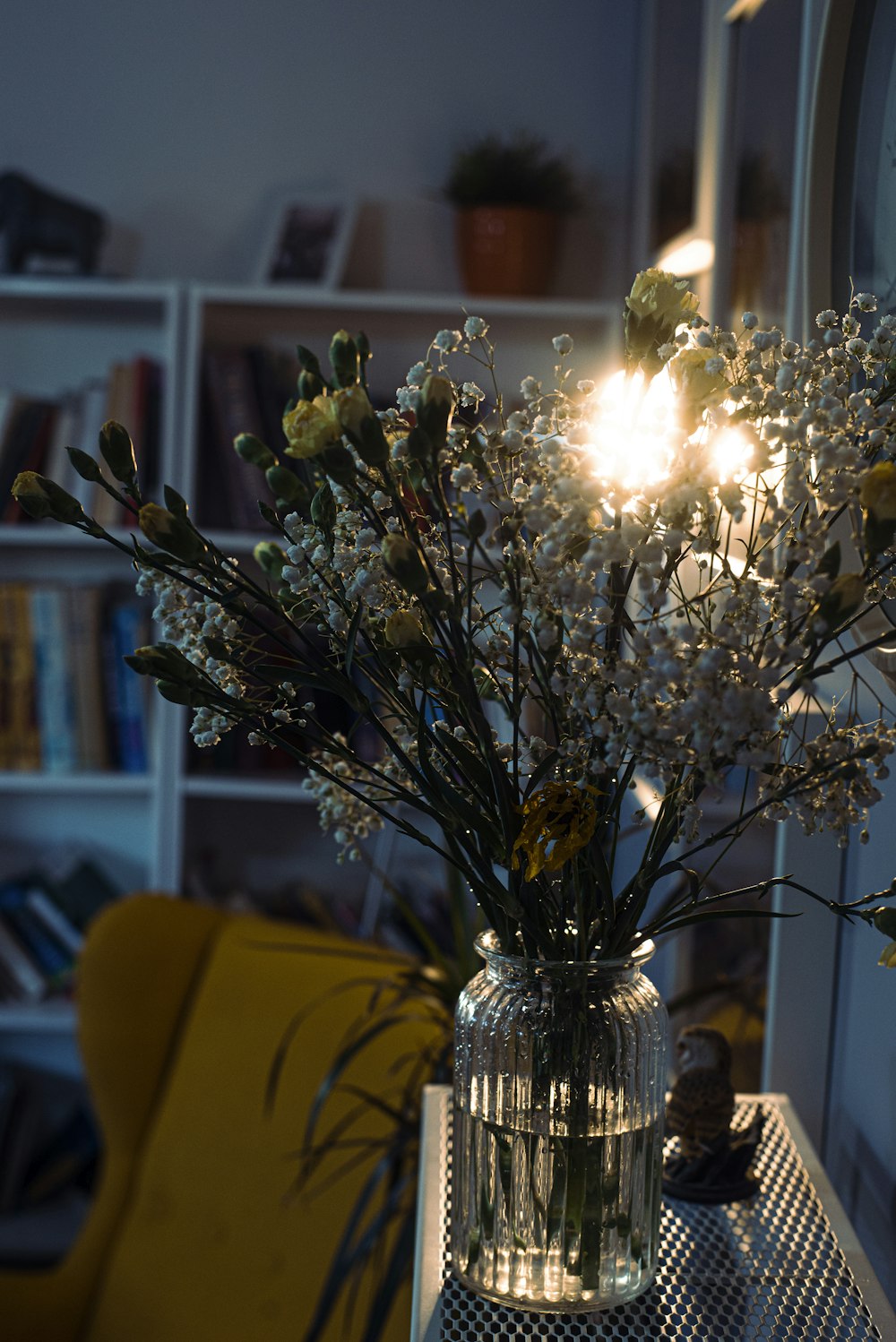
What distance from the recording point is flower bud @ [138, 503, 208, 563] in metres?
0.52

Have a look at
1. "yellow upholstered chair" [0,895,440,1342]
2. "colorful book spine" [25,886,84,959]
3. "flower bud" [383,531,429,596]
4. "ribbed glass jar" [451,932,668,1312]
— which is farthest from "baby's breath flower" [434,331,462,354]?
"colorful book spine" [25,886,84,959]

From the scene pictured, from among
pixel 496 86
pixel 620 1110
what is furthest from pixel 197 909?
pixel 496 86

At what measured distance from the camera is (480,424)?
22.3 inches

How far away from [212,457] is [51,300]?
424mm

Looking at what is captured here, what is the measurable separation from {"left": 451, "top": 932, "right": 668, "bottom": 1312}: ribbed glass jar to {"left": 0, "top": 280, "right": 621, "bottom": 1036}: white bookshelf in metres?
1.61

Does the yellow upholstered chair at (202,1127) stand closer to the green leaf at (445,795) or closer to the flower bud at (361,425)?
the green leaf at (445,795)

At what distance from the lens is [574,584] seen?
0.49m

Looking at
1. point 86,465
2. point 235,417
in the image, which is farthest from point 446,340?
point 235,417

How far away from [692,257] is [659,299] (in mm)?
1105

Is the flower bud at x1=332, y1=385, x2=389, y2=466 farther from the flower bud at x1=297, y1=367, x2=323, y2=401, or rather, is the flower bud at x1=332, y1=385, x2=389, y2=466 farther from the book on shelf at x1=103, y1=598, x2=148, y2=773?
the book on shelf at x1=103, y1=598, x2=148, y2=773

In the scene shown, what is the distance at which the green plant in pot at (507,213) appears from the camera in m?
2.29

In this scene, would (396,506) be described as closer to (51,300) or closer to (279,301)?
(279,301)

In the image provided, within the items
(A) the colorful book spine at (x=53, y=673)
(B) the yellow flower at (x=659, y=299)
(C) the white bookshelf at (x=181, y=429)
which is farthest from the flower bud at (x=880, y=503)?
(A) the colorful book spine at (x=53, y=673)

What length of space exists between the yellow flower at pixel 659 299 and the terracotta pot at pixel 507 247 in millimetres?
1865
